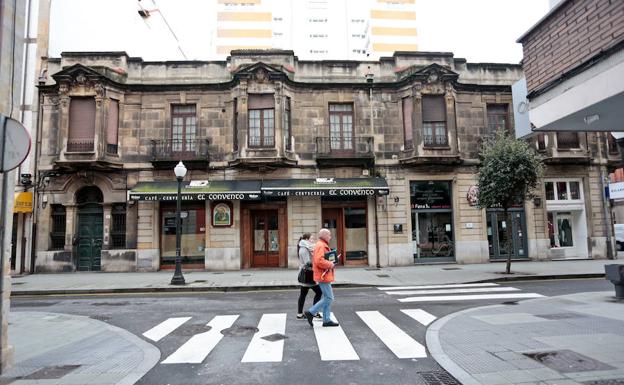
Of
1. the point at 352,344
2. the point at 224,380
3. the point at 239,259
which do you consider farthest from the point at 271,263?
the point at 224,380

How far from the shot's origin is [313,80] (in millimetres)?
18844

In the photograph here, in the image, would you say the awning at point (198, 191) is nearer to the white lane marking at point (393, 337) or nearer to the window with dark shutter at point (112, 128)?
the window with dark shutter at point (112, 128)

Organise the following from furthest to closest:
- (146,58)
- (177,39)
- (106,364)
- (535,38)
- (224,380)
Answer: (177,39) → (146,58) → (535,38) → (106,364) → (224,380)

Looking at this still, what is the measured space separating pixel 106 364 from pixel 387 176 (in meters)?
14.8

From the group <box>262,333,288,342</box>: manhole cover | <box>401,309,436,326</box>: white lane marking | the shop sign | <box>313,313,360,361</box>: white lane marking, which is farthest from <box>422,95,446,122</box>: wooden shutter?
<box>262,333,288,342</box>: manhole cover

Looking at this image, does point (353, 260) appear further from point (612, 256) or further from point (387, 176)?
point (612, 256)

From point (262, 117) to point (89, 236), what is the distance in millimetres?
9536

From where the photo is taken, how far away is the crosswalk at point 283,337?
5.63m

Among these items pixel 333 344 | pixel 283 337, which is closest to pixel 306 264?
pixel 283 337

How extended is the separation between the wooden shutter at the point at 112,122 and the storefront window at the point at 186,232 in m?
3.90

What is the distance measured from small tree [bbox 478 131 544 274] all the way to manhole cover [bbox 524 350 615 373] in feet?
32.0

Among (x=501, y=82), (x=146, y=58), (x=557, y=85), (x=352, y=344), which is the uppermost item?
(x=146, y=58)

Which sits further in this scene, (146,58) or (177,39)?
(177,39)

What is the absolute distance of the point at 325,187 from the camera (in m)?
17.2
